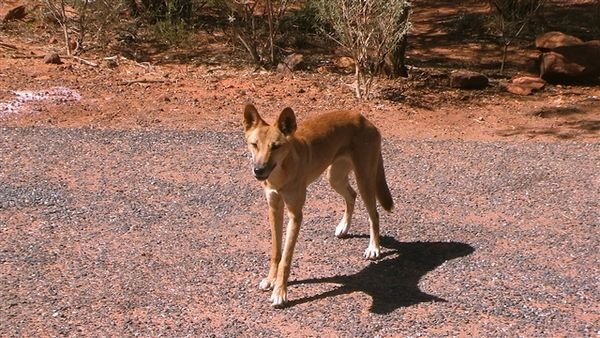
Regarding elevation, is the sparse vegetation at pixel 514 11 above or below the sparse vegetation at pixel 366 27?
below

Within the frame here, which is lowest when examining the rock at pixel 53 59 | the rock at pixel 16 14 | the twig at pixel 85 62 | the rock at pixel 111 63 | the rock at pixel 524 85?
the rock at pixel 524 85

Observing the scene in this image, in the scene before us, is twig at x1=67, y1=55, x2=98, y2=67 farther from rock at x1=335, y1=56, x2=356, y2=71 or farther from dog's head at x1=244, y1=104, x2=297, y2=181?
dog's head at x1=244, y1=104, x2=297, y2=181

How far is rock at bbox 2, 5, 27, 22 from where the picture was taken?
15602 millimetres

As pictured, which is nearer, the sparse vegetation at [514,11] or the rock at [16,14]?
the sparse vegetation at [514,11]

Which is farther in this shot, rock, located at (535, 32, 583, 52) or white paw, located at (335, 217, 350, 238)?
rock, located at (535, 32, 583, 52)

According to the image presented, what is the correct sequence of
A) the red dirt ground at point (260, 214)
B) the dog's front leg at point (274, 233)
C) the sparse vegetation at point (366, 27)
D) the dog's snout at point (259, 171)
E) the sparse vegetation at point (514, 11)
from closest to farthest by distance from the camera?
the dog's snout at point (259, 171)
the red dirt ground at point (260, 214)
the dog's front leg at point (274, 233)
the sparse vegetation at point (366, 27)
the sparse vegetation at point (514, 11)

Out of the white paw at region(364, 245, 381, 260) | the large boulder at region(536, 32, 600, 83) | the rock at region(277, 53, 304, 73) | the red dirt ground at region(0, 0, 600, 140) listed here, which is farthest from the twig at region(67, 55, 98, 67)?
the white paw at region(364, 245, 381, 260)

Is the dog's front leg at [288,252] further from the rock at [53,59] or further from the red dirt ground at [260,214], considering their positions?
the rock at [53,59]

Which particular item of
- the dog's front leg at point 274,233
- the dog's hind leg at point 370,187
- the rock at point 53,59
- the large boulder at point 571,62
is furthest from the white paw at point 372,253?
the rock at point 53,59

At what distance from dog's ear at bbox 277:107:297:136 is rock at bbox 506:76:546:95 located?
759 centimetres

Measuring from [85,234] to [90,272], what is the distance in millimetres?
799

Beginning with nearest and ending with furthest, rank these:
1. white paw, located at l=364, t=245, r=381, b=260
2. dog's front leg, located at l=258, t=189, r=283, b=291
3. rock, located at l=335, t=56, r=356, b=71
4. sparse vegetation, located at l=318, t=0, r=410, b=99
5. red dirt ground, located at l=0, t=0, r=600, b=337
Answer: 1. red dirt ground, located at l=0, t=0, r=600, b=337
2. dog's front leg, located at l=258, t=189, r=283, b=291
3. white paw, located at l=364, t=245, r=381, b=260
4. sparse vegetation, located at l=318, t=0, r=410, b=99
5. rock, located at l=335, t=56, r=356, b=71

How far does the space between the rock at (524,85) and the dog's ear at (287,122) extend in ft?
24.9

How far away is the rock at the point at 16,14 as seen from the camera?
15.6m
